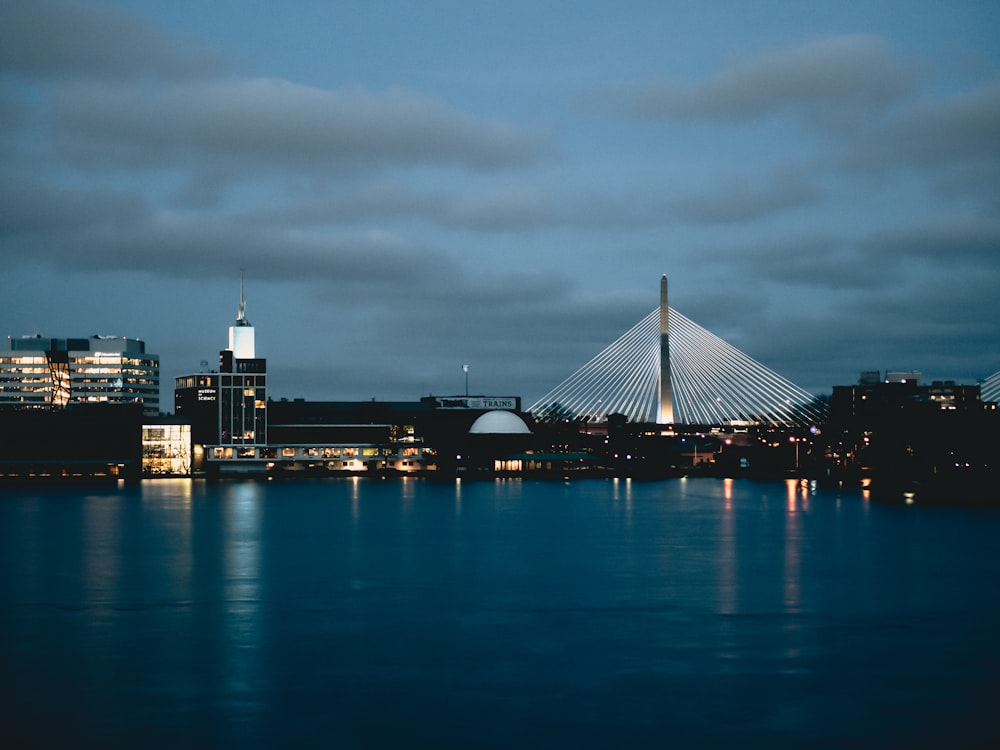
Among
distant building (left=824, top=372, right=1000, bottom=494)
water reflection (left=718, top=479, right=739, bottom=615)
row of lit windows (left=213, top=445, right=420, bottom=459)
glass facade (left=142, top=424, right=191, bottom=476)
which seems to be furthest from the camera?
row of lit windows (left=213, top=445, right=420, bottom=459)

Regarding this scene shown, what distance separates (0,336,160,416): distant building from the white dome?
55493 mm

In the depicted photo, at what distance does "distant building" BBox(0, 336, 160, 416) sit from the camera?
462 feet

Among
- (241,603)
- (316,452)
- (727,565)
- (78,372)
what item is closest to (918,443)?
(316,452)

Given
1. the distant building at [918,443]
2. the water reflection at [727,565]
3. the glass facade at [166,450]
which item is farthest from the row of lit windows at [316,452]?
the water reflection at [727,565]

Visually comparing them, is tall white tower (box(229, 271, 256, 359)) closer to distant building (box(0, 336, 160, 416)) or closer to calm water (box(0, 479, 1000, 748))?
distant building (box(0, 336, 160, 416))

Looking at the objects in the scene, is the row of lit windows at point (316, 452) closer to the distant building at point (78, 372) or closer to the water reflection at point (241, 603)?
the distant building at point (78, 372)

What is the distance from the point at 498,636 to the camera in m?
22.2

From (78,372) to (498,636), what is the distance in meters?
135

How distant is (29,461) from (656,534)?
2885 inches

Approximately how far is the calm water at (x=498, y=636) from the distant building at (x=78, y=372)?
10118 centimetres

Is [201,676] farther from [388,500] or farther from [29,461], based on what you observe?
[29,461]

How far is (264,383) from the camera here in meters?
103

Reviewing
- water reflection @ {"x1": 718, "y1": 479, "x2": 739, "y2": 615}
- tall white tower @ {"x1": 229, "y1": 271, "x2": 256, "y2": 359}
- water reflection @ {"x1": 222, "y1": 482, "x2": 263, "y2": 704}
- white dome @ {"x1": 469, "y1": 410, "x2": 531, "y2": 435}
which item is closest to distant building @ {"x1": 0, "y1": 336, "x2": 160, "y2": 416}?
tall white tower @ {"x1": 229, "y1": 271, "x2": 256, "y2": 359}

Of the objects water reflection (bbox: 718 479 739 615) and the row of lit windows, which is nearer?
water reflection (bbox: 718 479 739 615)
